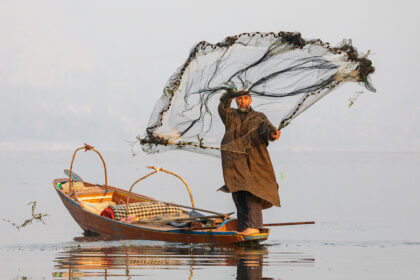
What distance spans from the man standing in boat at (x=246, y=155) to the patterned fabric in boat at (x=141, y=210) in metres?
3.01

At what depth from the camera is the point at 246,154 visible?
13273mm

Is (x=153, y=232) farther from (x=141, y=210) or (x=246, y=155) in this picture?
(x=246, y=155)

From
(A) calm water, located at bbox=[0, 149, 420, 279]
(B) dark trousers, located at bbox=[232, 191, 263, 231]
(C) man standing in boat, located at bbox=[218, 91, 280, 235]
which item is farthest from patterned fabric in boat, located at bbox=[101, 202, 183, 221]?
(C) man standing in boat, located at bbox=[218, 91, 280, 235]

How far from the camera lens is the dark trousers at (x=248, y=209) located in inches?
534

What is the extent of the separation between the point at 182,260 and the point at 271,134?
8.54 ft

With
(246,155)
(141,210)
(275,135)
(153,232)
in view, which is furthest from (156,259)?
(141,210)

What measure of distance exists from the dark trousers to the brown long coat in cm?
24

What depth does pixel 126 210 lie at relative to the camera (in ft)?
51.5

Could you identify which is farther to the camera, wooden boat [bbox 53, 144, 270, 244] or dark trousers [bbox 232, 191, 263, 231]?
wooden boat [bbox 53, 144, 270, 244]

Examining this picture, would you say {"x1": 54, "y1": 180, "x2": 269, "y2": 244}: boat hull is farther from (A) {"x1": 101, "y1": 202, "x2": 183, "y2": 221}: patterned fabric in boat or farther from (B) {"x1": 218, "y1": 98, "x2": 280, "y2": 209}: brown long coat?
(B) {"x1": 218, "y1": 98, "x2": 280, "y2": 209}: brown long coat

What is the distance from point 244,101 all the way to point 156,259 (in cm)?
310

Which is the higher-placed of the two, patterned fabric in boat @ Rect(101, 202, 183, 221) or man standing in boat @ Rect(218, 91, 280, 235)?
man standing in boat @ Rect(218, 91, 280, 235)

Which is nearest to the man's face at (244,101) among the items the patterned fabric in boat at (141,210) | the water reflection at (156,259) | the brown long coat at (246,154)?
the brown long coat at (246,154)

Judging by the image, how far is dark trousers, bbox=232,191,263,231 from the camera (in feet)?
44.5
